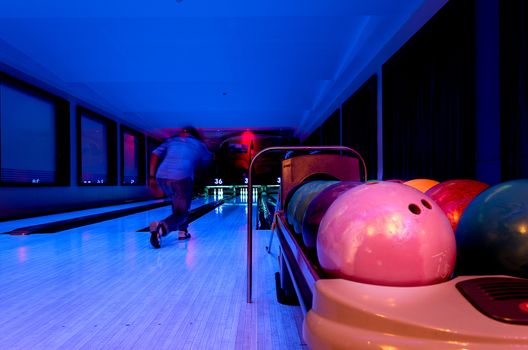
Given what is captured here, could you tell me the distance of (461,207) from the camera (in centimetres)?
155

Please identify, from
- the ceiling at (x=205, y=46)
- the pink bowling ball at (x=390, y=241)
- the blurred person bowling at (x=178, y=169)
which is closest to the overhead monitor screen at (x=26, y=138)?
the ceiling at (x=205, y=46)

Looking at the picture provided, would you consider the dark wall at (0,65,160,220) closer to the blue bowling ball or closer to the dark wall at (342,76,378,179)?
the dark wall at (342,76,378,179)

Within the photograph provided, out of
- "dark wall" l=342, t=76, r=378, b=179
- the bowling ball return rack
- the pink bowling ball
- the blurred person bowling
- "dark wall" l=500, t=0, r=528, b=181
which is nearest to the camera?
the bowling ball return rack

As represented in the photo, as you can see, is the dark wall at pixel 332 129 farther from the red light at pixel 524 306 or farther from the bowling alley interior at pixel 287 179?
the red light at pixel 524 306

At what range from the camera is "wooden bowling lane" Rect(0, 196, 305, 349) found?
5.31 feet

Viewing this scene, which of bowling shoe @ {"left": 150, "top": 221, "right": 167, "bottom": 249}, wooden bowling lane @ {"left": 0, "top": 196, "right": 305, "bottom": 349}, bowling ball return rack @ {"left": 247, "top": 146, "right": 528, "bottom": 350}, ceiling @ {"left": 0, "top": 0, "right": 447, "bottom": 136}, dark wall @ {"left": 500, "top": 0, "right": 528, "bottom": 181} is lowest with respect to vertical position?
wooden bowling lane @ {"left": 0, "top": 196, "right": 305, "bottom": 349}

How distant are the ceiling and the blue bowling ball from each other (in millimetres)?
3658

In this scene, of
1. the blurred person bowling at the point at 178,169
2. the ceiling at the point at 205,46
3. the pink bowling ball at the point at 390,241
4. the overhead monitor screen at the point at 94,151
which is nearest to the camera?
the pink bowling ball at the point at 390,241

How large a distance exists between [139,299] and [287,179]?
1.40 m

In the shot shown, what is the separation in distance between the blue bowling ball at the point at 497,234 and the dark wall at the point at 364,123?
186 inches

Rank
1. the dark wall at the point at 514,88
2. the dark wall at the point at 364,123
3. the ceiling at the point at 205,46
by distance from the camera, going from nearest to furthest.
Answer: the dark wall at the point at 514,88 → the ceiling at the point at 205,46 → the dark wall at the point at 364,123

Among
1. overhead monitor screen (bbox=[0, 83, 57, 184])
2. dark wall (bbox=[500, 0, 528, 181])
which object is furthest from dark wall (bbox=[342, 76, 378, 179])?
overhead monitor screen (bbox=[0, 83, 57, 184])

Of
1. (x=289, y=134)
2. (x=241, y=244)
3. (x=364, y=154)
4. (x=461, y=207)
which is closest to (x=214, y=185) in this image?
(x=289, y=134)

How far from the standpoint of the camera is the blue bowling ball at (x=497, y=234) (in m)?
1.05
